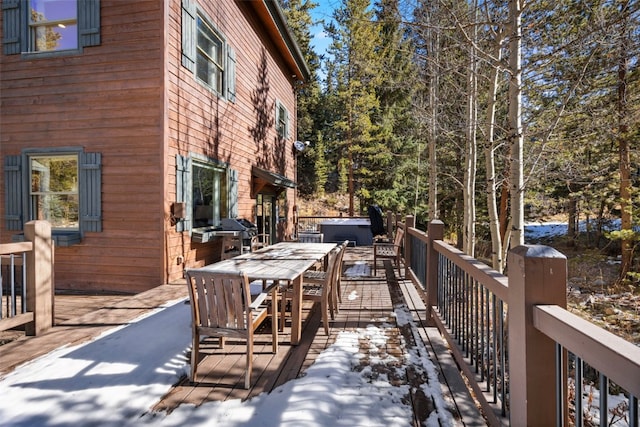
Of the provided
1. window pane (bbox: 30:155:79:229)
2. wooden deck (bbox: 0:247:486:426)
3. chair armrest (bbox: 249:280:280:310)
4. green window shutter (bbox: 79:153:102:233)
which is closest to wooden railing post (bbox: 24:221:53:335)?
wooden deck (bbox: 0:247:486:426)

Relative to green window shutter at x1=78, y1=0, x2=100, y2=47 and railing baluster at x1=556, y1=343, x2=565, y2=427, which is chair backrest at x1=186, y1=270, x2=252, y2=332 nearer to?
railing baluster at x1=556, y1=343, x2=565, y2=427

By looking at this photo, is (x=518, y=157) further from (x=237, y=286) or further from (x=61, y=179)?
(x=61, y=179)

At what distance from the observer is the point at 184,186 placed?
5.64 metres

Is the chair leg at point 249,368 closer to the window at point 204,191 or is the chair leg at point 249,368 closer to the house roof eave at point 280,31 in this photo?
the window at point 204,191

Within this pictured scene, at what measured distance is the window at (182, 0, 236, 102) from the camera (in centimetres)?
572

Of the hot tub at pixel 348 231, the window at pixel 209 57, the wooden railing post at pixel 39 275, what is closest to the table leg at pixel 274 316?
the wooden railing post at pixel 39 275

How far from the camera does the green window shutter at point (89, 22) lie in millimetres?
5320

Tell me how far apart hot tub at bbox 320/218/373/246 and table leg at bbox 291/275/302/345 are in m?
8.06

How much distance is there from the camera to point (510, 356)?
1.53m

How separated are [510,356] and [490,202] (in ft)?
14.0

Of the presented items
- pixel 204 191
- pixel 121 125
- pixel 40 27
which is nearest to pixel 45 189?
pixel 121 125

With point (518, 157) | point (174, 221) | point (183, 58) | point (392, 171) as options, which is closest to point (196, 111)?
point (183, 58)

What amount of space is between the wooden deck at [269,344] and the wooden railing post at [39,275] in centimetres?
14

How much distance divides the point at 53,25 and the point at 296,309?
627cm
